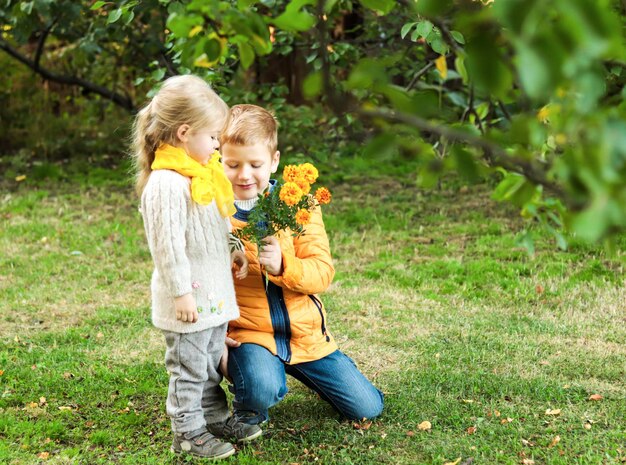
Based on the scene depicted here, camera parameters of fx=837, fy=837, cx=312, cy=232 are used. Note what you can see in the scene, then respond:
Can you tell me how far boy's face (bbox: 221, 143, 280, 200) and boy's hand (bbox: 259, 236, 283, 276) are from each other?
0.28 metres

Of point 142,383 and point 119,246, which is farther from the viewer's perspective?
point 119,246

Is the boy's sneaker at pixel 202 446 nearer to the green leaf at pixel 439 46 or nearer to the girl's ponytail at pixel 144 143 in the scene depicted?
the girl's ponytail at pixel 144 143

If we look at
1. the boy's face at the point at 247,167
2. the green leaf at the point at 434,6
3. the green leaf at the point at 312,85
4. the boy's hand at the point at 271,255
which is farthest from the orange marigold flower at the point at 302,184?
the green leaf at the point at 434,6

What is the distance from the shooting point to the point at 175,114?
2736mm

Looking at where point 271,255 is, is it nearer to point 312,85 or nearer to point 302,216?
point 302,216

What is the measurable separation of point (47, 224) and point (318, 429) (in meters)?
4.08

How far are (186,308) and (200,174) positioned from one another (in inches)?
17.2

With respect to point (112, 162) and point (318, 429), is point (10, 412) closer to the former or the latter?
point (318, 429)

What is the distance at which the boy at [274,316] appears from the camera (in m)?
3.01

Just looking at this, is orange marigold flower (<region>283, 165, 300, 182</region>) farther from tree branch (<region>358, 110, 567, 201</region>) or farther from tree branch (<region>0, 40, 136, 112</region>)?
tree branch (<region>0, 40, 136, 112</region>)

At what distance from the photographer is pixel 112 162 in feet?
29.2

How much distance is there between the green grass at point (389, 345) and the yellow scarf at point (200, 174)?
91 cm

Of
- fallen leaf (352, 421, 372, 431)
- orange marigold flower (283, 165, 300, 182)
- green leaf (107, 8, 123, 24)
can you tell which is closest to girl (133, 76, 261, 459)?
orange marigold flower (283, 165, 300, 182)

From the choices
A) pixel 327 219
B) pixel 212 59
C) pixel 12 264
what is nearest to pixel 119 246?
pixel 12 264
